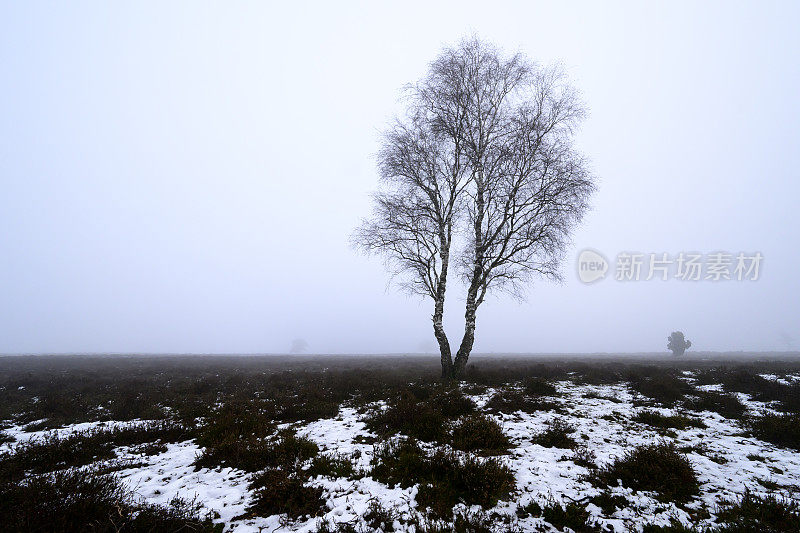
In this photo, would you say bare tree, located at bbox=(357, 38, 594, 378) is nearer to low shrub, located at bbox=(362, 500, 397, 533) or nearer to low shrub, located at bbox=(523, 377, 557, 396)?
low shrub, located at bbox=(523, 377, 557, 396)

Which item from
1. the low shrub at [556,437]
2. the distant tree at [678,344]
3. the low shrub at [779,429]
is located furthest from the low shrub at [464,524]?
the distant tree at [678,344]

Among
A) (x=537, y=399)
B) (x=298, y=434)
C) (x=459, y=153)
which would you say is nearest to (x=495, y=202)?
(x=459, y=153)

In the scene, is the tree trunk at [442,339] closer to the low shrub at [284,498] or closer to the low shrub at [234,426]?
the low shrub at [234,426]

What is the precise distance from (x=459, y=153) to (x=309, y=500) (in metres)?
13.0

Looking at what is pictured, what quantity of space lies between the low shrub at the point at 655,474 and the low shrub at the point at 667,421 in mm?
2726

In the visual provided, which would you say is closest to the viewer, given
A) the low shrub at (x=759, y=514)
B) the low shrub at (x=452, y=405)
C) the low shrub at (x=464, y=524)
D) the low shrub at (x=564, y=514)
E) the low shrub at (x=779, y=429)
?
the low shrub at (x=759, y=514)

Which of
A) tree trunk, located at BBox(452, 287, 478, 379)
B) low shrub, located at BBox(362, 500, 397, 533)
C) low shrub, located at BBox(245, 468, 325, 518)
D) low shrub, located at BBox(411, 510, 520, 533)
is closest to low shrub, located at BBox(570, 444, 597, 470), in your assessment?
low shrub, located at BBox(411, 510, 520, 533)

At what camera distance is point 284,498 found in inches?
178

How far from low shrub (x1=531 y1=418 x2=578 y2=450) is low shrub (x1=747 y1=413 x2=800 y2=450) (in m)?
3.75

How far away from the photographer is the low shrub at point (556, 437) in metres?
6.43

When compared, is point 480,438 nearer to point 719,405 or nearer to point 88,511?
point 88,511

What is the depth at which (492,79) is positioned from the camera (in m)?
13.8

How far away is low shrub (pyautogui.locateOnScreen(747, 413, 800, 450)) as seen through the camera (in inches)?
251

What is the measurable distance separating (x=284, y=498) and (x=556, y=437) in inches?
211
